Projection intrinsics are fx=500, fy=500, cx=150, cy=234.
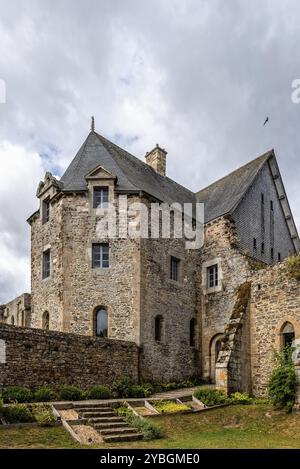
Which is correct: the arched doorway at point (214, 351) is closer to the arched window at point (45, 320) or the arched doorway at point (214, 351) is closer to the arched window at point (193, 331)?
the arched window at point (193, 331)

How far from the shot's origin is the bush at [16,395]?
15789 millimetres

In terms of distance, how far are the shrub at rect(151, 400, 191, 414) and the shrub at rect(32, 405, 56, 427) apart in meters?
3.65

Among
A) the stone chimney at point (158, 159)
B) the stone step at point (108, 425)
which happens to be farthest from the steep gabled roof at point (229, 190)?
the stone step at point (108, 425)

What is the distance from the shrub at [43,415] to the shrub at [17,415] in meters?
0.21

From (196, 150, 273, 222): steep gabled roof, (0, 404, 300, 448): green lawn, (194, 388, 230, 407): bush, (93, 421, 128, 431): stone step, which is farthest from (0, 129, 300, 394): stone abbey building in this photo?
(93, 421, 128, 431): stone step

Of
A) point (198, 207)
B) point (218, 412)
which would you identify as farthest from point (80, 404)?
point (198, 207)

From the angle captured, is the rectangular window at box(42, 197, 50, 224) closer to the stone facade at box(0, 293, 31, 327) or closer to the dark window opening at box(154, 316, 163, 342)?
the stone facade at box(0, 293, 31, 327)

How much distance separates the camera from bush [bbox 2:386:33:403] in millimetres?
15789

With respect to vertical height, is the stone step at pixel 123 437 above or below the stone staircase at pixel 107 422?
below

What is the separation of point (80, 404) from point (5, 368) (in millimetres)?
2940

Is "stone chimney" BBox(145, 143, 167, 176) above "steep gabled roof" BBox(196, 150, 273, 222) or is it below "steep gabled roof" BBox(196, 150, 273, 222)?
above

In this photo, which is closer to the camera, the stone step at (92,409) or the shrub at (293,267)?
the stone step at (92,409)

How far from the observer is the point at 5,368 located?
16469 mm
